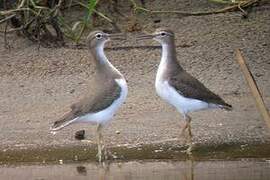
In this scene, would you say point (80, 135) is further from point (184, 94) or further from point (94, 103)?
point (184, 94)

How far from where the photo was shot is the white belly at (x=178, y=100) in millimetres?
8305

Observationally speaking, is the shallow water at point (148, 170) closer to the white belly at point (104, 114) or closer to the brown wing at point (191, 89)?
the white belly at point (104, 114)

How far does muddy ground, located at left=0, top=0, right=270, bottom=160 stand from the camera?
28.3ft

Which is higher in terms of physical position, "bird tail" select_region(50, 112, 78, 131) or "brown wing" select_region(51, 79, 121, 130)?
"brown wing" select_region(51, 79, 121, 130)

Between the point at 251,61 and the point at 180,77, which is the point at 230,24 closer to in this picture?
the point at 251,61

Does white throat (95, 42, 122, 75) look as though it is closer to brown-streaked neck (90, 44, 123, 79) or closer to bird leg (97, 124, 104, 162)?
brown-streaked neck (90, 44, 123, 79)

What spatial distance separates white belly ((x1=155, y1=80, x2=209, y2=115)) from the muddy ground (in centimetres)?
30

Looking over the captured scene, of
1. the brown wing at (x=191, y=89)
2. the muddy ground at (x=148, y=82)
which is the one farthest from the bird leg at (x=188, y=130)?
the brown wing at (x=191, y=89)

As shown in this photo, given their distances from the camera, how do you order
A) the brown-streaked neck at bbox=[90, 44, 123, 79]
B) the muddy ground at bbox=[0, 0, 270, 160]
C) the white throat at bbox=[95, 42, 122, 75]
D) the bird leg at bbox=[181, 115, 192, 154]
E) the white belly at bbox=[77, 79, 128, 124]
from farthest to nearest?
the muddy ground at bbox=[0, 0, 270, 160], the white throat at bbox=[95, 42, 122, 75], the brown-streaked neck at bbox=[90, 44, 123, 79], the bird leg at bbox=[181, 115, 192, 154], the white belly at bbox=[77, 79, 128, 124]

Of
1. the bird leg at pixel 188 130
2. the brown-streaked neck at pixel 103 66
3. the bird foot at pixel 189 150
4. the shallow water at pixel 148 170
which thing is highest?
the brown-streaked neck at pixel 103 66

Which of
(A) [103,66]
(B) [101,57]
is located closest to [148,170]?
(A) [103,66]

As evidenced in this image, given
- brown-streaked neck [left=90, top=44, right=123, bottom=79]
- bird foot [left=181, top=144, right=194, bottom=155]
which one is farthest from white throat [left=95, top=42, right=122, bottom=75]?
bird foot [left=181, top=144, right=194, bottom=155]

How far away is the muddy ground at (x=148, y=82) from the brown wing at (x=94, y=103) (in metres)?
0.51

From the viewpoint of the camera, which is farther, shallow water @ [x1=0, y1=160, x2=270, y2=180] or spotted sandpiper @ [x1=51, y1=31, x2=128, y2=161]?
spotted sandpiper @ [x1=51, y1=31, x2=128, y2=161]
